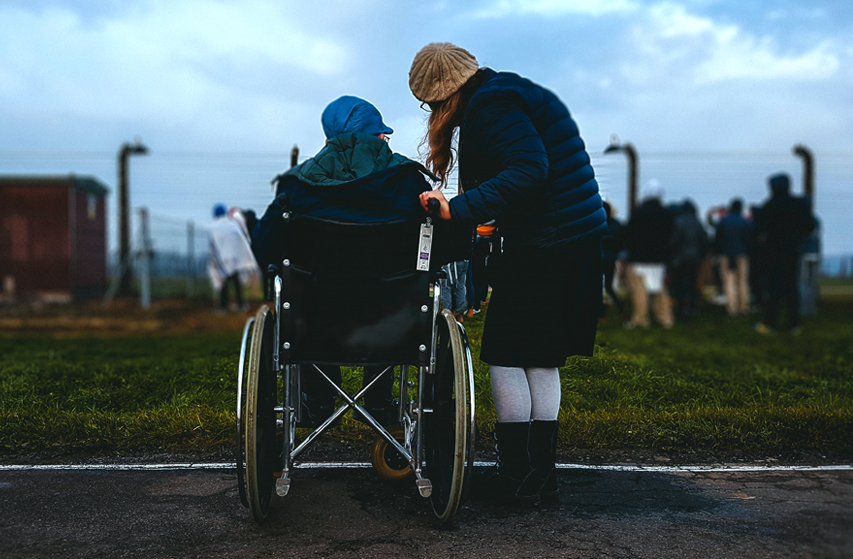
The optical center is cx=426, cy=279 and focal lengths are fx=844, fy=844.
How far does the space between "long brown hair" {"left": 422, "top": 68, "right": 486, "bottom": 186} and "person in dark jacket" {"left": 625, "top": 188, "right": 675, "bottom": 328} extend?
8.15 metres

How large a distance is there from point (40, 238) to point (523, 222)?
1435 centimetres

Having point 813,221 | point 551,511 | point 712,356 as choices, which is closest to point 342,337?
point 551,511

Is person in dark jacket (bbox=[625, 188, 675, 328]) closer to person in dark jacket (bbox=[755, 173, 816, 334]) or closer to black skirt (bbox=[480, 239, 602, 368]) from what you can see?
person in dark jacket (bbox=[755, 173, 816, 334])

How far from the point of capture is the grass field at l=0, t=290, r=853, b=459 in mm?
4316

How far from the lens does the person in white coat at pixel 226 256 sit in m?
12.8

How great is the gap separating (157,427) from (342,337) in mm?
1869

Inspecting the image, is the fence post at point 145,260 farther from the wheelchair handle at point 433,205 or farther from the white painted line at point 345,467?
the wheelchair handle at point 433,205

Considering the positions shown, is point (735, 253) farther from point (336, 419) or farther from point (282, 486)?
point (282, 486)

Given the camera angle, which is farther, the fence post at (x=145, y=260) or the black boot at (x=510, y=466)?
the fence post at (x=145, y=260)

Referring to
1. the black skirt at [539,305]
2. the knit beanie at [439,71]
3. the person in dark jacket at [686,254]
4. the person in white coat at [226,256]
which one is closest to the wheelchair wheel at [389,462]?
the black skirt at [539,305]

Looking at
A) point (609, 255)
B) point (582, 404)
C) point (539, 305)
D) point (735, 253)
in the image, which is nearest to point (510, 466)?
point (539, 305)

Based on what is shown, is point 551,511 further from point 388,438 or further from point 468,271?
point 468,271

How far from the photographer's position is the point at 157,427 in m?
4.46

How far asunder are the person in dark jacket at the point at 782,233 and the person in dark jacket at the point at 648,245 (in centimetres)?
121
